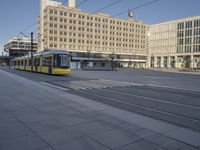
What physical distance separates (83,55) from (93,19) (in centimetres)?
1837

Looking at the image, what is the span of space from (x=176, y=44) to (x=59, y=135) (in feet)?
354

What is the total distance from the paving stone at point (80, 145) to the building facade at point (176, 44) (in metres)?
96.5

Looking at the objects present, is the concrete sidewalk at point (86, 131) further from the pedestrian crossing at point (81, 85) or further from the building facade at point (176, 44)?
the building facade at point (176, 44)

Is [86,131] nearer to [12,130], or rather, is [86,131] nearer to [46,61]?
[12,130]

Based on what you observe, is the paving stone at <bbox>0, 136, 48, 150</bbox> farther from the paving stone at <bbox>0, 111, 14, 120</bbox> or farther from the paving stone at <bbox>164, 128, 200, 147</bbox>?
the paving stone at <bbox>164, 128, 200, 147</bbox>

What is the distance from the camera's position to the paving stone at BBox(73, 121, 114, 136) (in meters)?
5.36

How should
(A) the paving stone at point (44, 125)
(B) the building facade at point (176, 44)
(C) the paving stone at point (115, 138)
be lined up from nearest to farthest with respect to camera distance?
(C) the paving stone at point (115, 138) < (A) the paving stone at point (44, 125) < (B) the building facade at point (176, 44)

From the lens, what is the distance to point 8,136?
193 inches

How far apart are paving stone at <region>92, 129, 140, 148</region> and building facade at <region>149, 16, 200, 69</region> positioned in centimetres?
9559

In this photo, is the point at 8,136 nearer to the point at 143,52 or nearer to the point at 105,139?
the point at 105,139

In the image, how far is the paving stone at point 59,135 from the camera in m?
4.69

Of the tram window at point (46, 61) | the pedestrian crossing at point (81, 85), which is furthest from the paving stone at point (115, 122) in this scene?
the tram window at point (46, 61)

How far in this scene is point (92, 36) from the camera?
99250 mm

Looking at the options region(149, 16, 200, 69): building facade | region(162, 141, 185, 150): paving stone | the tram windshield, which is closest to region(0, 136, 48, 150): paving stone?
region(162, 141, 185, 150): paving stone
